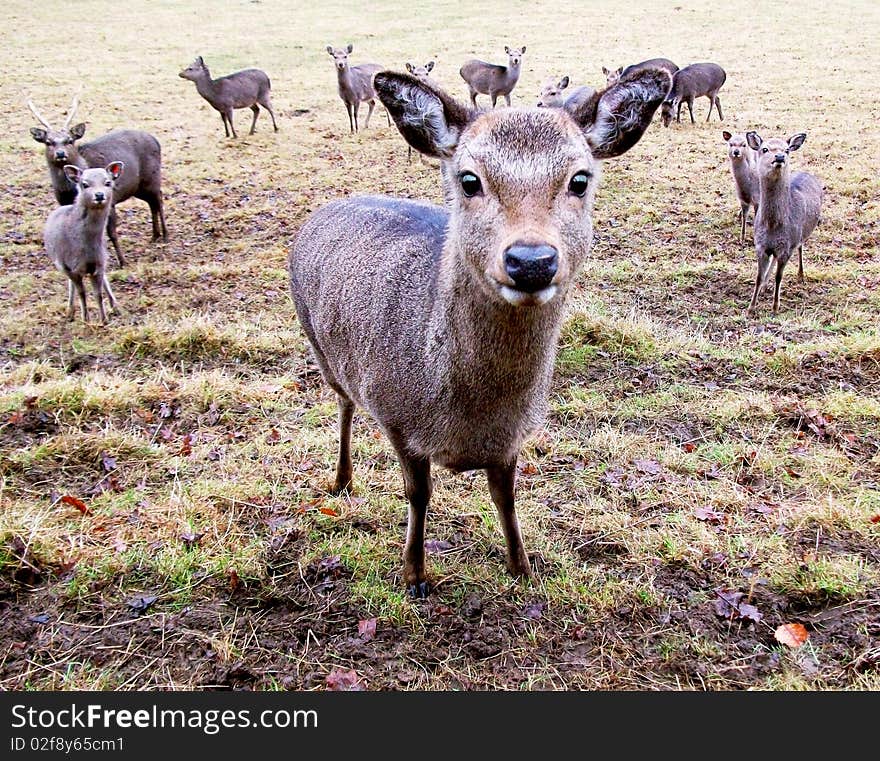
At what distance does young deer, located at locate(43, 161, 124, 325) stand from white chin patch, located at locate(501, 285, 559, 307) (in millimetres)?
6243

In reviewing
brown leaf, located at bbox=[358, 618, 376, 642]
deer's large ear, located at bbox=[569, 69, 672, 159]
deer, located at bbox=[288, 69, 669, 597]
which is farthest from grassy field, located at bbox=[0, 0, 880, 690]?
deer's large ear, located at bbox=[569, 69, 672, 159]

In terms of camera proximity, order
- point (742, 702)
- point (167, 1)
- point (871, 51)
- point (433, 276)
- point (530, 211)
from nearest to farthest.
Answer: point (530, 211) → point (742, 702) → point (433, 276) → point (871, 51) → point (167, 1)

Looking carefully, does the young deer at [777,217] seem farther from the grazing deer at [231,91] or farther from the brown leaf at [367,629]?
the grazing deer at [231,91]

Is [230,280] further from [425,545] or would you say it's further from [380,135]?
[380,135]

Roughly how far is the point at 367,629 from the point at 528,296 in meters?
1.92

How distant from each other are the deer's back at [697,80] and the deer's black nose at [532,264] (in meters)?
16.0

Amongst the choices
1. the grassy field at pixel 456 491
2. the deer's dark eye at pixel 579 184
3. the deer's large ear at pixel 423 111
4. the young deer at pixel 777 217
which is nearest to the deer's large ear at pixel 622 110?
the deer's dark eye at pixel 579 184

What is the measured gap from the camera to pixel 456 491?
4.49 metres

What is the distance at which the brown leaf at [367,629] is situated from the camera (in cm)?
339

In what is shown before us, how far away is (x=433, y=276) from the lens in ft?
10.8

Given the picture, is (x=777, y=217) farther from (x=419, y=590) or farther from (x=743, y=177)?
(x=419, y=590)

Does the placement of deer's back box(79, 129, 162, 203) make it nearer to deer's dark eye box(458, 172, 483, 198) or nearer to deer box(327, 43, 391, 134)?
deer box(327, 43, 391, 134)

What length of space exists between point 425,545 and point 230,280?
5402 mm

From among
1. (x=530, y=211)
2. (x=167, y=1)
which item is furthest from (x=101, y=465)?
(x=167, y=1)
